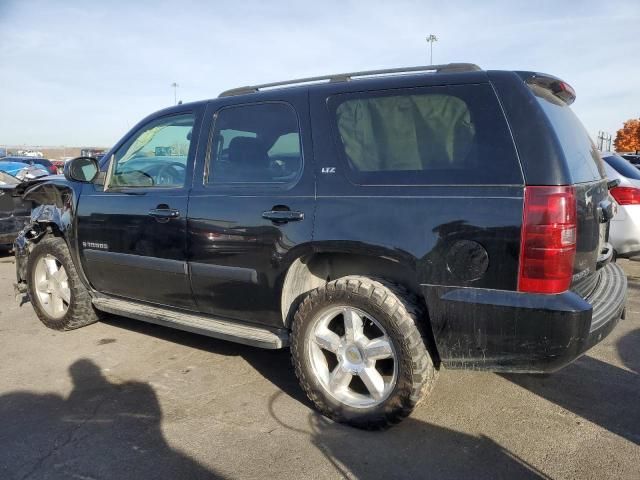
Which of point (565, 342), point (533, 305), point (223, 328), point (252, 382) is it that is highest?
point (533, 305)

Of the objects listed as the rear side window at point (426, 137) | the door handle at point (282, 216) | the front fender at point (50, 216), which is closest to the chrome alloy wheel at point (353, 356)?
the door handle at point (282, 216)

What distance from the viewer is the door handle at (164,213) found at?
11.5 feet

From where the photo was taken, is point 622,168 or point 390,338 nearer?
point 390,338

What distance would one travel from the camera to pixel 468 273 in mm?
2506

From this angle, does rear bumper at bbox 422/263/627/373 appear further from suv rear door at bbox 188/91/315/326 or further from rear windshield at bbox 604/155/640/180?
rear windshield at bbox 604/155/640/180

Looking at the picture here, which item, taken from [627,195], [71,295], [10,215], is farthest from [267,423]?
[10,215]

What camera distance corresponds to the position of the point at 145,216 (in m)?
3.71

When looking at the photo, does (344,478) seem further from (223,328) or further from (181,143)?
(181,143)

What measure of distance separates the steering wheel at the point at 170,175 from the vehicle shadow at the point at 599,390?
107 inches

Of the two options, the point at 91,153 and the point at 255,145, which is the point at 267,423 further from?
the point at 91,153

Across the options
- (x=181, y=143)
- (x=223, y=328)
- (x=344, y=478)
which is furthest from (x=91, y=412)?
(x=181, y=143)

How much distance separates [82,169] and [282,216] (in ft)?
7.15

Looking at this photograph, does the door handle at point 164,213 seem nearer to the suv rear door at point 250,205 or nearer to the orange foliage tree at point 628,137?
the suv rear door at point 250,205

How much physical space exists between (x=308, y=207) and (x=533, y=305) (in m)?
1.31
